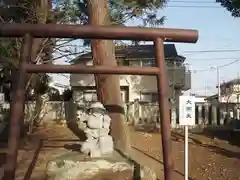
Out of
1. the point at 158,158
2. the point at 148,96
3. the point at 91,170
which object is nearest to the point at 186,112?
the point at 91,170

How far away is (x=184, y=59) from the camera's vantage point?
35.8m

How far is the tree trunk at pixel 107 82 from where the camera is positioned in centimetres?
1325

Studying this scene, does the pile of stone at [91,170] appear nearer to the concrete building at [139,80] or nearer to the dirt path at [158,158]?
the dirt path at [158,158]

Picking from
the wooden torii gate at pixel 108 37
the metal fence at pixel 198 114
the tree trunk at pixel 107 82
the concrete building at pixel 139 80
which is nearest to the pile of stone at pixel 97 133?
the tree trunk at pixel 107 82

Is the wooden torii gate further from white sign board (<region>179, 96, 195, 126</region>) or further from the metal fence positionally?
the metal fence

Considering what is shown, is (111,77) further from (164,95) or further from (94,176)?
(164,95)

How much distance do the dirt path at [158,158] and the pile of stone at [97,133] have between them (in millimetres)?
805

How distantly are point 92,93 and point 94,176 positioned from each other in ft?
85.3

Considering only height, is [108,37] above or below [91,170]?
above

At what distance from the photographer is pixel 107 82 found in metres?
13.5

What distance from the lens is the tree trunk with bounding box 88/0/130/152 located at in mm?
13250

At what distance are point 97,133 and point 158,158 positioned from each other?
Result: 3.30 m

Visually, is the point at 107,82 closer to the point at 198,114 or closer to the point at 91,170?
the point at 91,170

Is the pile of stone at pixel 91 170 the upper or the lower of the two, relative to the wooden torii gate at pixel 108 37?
lower
